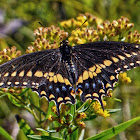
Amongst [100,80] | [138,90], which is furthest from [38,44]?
Answer: [138,90]

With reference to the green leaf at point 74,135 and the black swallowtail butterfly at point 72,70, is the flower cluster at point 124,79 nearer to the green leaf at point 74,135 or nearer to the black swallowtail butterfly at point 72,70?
the black swallowtail butterfly at point 72,70

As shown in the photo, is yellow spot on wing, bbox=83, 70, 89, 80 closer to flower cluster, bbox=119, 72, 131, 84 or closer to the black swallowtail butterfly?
the black swallowtail butterfly

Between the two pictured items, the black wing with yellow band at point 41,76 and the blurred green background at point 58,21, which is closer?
the black wing with yellow band at point 41,76

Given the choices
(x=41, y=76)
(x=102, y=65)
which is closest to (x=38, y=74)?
(x=41, y=76)

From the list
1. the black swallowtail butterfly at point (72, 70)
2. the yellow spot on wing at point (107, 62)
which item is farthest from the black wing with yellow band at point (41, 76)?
the yellow spot on wing at point (107, 62)

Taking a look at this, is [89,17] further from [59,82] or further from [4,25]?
[4,25]

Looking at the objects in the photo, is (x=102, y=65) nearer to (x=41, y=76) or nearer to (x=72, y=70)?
(x=72, y=70)

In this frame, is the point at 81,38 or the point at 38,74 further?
the point at 81,38
